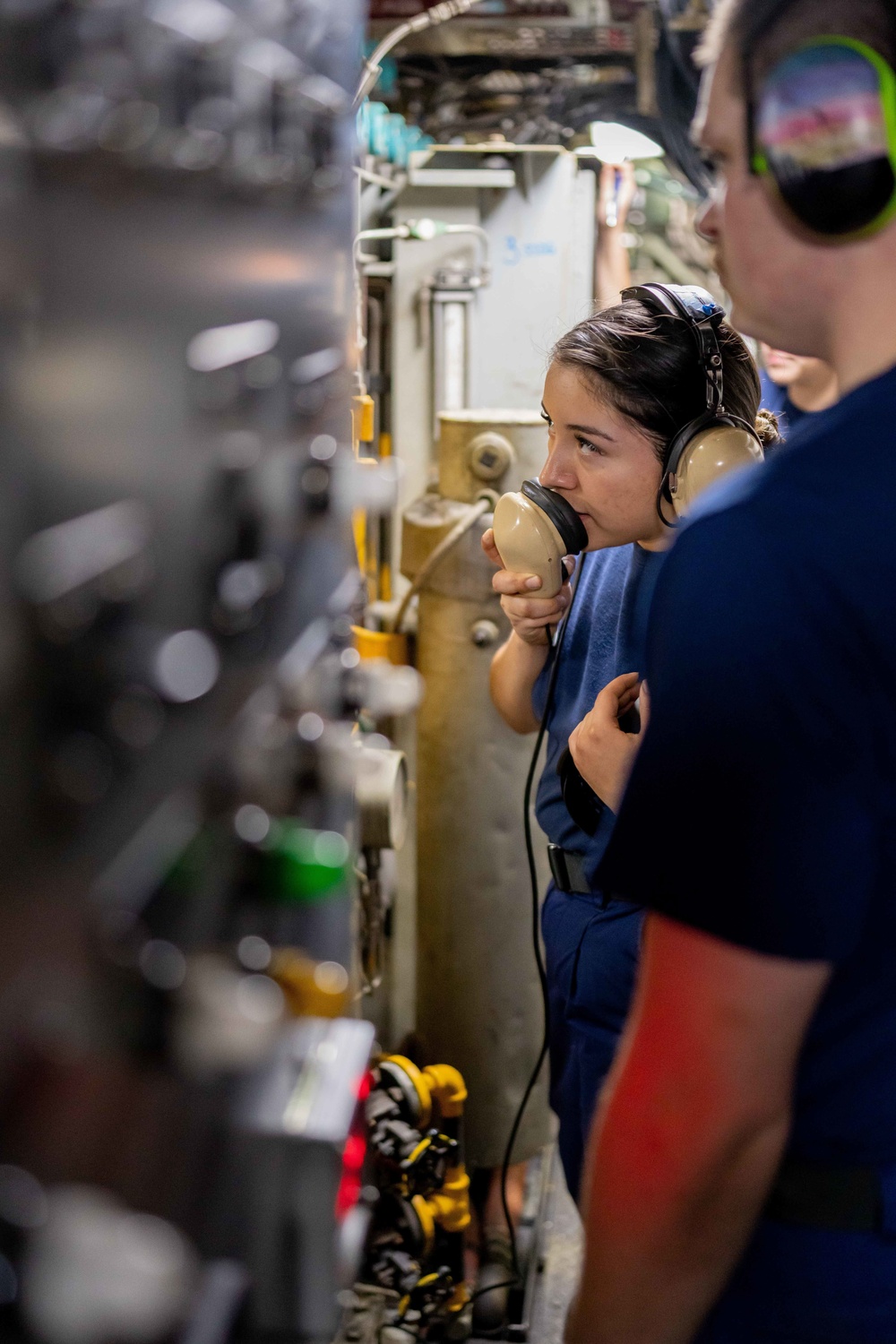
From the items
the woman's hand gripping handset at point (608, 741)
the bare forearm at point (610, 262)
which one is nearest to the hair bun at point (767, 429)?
the woman's hand gripping handset at point (608, 741)

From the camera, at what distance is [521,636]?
164 centimetres

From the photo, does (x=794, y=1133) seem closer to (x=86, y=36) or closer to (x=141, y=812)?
(x=141, y=812)

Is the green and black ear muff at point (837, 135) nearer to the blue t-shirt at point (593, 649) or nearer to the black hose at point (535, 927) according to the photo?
the blue t-shirt at point (593, 649)

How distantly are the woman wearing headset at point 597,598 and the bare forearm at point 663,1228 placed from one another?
553mm

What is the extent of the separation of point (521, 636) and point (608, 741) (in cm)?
37

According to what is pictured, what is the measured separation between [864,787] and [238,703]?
37 cm

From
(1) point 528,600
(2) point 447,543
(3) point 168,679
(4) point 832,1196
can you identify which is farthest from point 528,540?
(3) point 168,679

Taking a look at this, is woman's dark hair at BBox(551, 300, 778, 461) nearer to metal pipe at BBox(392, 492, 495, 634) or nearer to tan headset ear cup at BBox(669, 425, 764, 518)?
tan headset ear cup at BBox(669, 425, 764, 518)

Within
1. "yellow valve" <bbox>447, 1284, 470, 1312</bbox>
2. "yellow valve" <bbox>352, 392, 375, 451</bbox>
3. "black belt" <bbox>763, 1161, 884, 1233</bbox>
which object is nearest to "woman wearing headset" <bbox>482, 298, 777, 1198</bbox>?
"yellow valve" <bbox>352, 392, 375, 451</bbox>

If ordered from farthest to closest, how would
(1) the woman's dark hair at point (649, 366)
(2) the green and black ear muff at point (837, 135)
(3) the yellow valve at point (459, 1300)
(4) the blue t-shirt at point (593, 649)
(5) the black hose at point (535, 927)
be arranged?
1. (3) the yellow valve at point (459, 1300)
2. (5) the black hose at point (535, 927)
3. (4) the blue t-shirt at point (593, 649)
4. (1) the woman's dark hair at point (649, 366)
5. (2) the green and black ear muff at point (837, 135)

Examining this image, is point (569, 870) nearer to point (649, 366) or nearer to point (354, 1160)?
point (649, 366)

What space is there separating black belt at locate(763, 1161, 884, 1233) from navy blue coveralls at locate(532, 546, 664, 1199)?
1.92ft

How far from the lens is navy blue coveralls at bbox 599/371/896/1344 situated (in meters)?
0.67

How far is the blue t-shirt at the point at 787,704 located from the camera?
67cm
